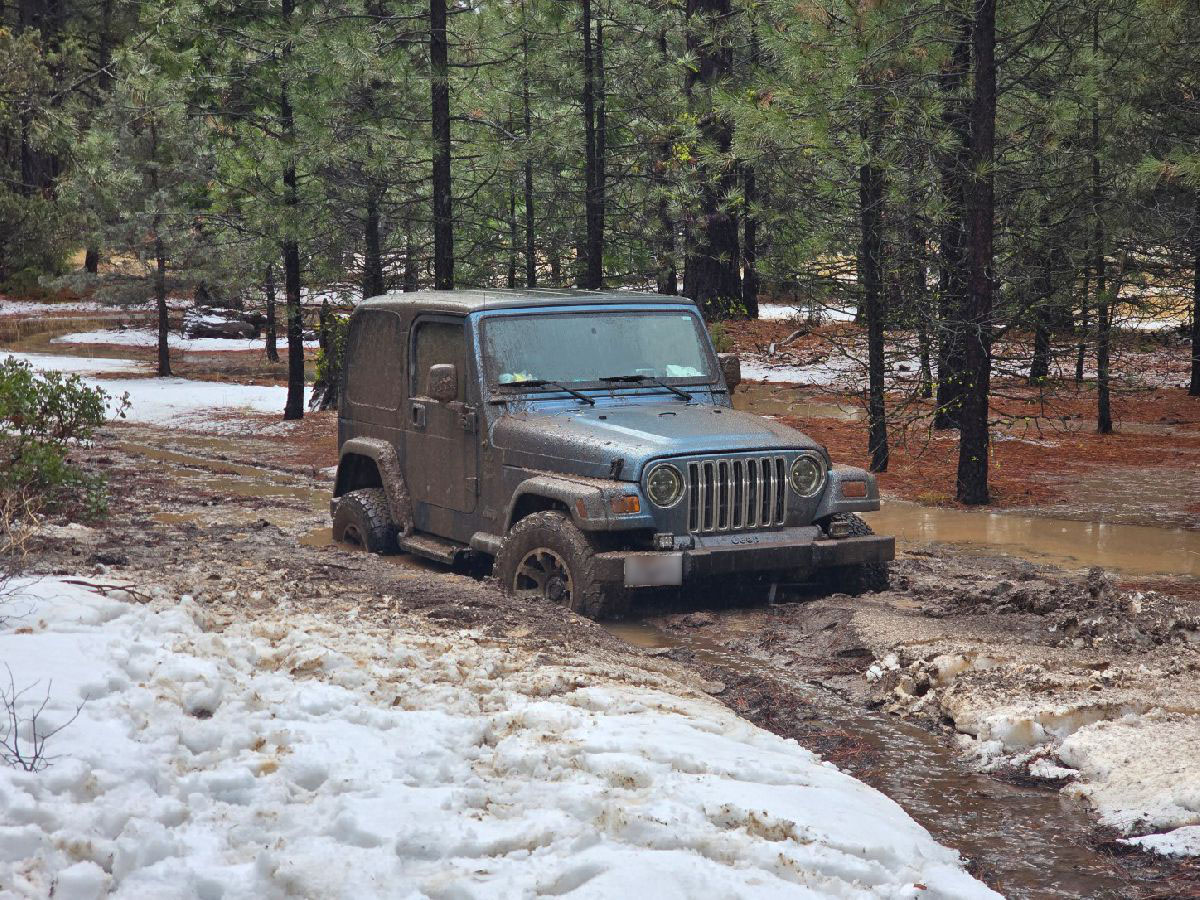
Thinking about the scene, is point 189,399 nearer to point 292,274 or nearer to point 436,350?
point 292,274

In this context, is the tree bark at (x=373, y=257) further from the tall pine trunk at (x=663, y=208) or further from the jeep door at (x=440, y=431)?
the jeep door at (x=440, y=431)

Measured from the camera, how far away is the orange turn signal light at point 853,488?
26.9ft

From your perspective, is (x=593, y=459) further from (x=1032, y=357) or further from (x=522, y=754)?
(x=1032, y=357)

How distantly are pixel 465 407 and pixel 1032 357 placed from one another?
665 centimetres

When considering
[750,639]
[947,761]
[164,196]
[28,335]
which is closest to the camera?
[947,761]

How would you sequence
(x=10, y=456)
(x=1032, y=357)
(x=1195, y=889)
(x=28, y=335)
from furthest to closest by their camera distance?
(x=28, y=335) < (x=1032, y=357) < (x=10, y=456) < (x=1195, y=889)

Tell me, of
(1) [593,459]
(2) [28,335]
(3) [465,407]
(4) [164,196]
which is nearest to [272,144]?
(4) [164,196]

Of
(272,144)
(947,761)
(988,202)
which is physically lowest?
(947,761)

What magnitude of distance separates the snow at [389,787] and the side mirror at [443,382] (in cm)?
306

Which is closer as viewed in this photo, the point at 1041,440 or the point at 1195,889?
the point at 1195,889

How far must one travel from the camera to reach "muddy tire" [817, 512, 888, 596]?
8500 millimetres

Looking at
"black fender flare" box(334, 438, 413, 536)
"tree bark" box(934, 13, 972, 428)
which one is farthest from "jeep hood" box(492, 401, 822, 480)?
"tree bark" box(934, 13, 972, 428)

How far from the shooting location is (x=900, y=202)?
14.0m

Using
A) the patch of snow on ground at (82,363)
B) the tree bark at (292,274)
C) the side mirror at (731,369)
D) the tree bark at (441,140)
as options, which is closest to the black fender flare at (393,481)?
the side mirror at (731,369)
